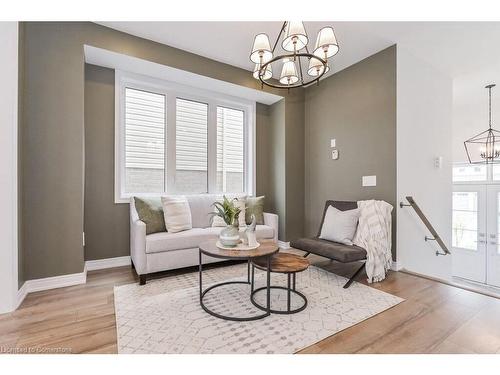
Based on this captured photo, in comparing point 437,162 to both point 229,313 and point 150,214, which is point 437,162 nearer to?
point 229,313

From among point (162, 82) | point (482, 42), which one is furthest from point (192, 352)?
point (482, 42)

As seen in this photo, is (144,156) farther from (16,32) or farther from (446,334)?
(446,334)

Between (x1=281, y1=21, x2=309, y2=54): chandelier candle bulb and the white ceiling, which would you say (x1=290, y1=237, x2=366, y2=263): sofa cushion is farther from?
the white ceiling

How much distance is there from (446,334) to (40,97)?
155 inches

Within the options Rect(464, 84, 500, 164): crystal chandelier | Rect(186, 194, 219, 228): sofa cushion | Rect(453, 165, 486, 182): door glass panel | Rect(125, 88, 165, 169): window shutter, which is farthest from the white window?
Rect(453, 165, 486, 182): door glass panel

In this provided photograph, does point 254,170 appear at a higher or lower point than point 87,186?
higher

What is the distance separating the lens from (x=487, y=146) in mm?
3729

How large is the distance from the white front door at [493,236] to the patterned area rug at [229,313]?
13.7 feet

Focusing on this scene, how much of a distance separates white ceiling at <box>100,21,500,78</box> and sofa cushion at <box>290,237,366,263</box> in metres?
2.42

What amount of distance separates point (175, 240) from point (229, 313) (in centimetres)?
112

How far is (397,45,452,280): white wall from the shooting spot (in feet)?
10.1

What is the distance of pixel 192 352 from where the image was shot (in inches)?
56.9

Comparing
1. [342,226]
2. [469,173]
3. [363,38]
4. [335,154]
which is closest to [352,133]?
[335,154]

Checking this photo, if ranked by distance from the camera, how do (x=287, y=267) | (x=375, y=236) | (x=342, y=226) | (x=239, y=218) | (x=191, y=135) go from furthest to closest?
(x=191, y=135)
(x=239, y=218)
(x=342, y=226)
(x=375, y=236)
(x=287, y=267)
